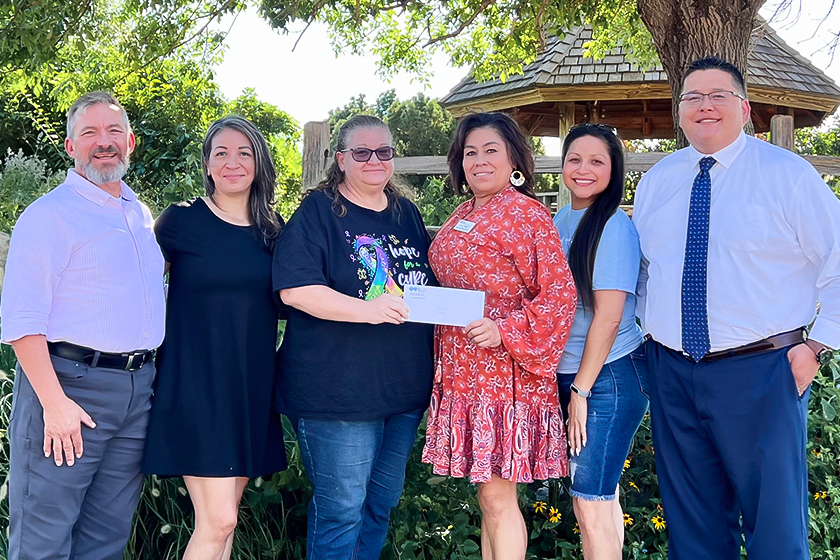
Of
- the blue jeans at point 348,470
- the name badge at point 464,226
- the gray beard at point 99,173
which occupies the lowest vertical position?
the blue jeans at point 348,470

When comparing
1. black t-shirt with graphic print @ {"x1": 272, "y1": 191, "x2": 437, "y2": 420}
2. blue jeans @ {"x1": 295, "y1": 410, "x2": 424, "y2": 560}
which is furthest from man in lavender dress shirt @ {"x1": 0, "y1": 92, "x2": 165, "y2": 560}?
blue jeans @ {"x1": 295, "y1": 410, "x2": 424, "y2": 560}

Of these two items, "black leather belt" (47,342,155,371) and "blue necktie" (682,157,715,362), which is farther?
"blue necktie" (682,157,715,362)

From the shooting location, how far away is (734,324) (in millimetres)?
3045

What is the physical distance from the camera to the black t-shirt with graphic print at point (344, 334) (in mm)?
3131

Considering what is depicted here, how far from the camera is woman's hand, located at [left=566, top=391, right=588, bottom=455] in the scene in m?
3.19

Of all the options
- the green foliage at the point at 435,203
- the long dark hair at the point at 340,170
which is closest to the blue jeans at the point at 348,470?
the long dark hair at the point at 340,170

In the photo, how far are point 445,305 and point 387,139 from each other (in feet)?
2.62

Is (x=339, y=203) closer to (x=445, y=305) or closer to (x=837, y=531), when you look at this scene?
(x=445, y=305)

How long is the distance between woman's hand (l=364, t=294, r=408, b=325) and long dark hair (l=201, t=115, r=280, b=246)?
56 cm

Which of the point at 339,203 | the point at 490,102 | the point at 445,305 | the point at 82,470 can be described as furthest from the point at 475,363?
the point at 490,102

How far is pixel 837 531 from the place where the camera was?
434 centimetres

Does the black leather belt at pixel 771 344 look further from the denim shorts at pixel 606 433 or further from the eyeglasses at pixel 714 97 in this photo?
the eyeglasses at pixel 714 97

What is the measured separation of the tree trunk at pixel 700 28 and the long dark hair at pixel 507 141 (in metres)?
2.68

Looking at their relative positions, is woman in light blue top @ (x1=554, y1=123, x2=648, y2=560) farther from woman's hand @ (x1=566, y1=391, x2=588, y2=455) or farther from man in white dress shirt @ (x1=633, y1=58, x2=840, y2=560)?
man in white dress shirt @ (x1=633, y1=58, x2=840, y2=560)
